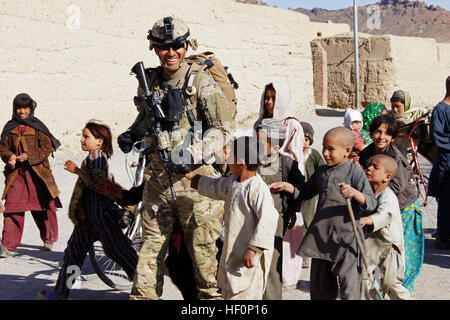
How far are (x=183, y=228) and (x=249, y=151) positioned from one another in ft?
2.39

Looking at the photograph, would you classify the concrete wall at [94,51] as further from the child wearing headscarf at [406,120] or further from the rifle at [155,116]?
the rifle at [155,116]

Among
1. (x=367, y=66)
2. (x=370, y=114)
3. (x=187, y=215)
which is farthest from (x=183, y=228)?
(x=367, y=66)

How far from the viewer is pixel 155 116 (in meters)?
4.10

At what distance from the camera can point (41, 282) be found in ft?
18.2

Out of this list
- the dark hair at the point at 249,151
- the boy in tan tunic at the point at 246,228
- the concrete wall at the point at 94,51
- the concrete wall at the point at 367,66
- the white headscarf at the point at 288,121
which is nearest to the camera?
the boy in tan tunic at the point at 246,228

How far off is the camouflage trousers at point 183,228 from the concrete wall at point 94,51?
841 centimetres

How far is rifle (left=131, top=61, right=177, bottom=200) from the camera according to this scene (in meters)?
3.99

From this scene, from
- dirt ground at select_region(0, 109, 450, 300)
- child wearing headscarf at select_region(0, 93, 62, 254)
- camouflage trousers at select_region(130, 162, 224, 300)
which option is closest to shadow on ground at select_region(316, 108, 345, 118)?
dirt ground at select_region(0, 109, 450, 300)

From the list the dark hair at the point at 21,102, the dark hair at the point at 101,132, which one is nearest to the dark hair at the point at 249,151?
the dark hair at the point at 101,132

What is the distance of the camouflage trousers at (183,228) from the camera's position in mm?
4004

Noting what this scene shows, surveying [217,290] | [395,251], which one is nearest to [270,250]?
[217,290]

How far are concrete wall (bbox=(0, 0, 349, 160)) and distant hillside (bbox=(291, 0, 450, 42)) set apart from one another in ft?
284

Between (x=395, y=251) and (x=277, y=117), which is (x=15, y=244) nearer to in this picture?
(x=277, y=117)

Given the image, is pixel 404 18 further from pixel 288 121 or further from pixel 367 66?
pixel 288 121
